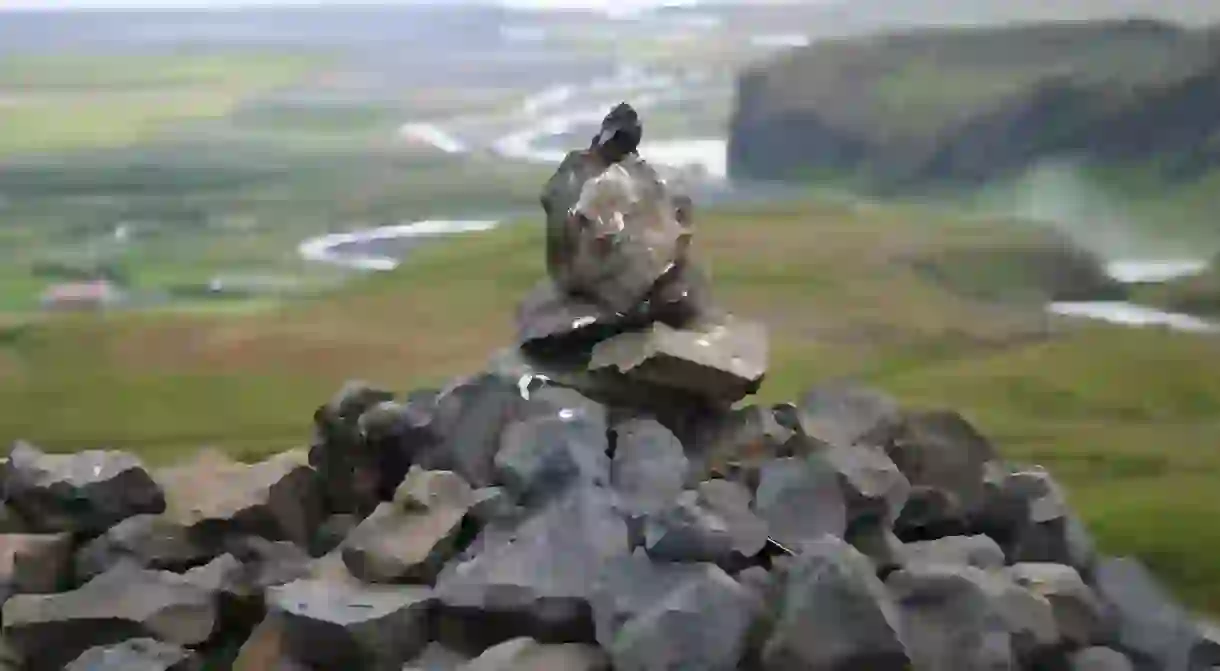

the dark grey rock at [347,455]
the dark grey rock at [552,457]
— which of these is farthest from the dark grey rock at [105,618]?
the dark grey rock at [552,457]

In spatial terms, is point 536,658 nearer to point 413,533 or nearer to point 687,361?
point 413,533

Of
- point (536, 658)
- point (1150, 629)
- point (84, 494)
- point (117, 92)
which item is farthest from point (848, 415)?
point (117, 92)

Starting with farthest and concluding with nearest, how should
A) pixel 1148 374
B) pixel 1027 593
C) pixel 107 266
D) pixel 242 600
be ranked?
1. pixel 107 266
2. pixel 1148 374
3. pixel 242 600
4. pixel 1027 593

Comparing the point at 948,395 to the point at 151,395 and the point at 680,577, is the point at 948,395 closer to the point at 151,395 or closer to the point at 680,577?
the point at 680,577

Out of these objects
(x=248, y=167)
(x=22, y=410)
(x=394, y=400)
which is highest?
(x=248, y=167)

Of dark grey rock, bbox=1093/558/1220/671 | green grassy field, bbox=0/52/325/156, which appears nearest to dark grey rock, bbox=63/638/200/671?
dark grey rock, bbox=1093/558/1220/671

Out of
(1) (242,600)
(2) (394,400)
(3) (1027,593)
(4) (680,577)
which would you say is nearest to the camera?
(4) (680,577)

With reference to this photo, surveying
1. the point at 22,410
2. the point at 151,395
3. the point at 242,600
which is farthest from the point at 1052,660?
the point at 22,410
